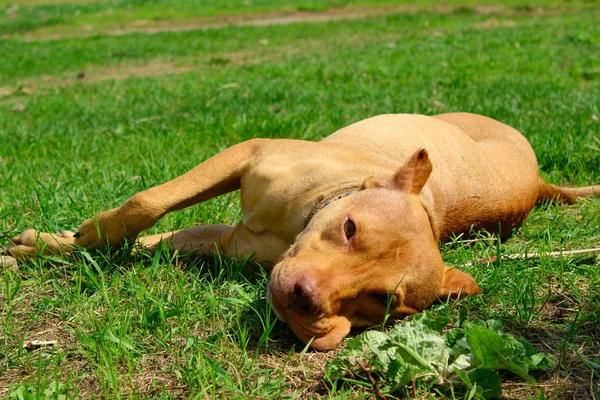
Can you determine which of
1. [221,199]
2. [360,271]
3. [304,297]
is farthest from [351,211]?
[221,199]

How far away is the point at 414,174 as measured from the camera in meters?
3.37

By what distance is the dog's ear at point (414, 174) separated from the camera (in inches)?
132

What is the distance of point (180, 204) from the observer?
3814 mm

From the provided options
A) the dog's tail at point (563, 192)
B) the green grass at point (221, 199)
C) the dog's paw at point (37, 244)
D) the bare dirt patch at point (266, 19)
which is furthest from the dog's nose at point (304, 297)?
the bare dirt patch at point (266, 19)

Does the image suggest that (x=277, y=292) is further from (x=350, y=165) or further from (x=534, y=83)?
(x=534, y=83)

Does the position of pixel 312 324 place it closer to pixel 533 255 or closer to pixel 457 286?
pixel 457 286

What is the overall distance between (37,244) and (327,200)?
1599mm

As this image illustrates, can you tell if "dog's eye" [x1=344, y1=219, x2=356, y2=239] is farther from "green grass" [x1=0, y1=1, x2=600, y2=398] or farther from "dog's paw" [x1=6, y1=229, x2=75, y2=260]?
"dog's paw" [x1=6, y1=229, x2=75, y2=260]

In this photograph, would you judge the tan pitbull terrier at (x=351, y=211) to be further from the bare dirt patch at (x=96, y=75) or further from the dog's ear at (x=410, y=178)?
the bare dirt patch at (x=96, y=75)

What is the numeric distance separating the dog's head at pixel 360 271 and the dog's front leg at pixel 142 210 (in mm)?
828

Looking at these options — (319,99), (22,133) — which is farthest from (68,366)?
(319,99)

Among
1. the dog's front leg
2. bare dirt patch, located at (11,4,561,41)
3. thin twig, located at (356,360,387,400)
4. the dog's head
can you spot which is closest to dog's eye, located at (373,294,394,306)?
the dog's head

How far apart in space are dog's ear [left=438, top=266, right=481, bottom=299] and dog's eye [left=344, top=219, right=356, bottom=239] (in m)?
0.52

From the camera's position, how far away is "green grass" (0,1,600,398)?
2.77 metres
